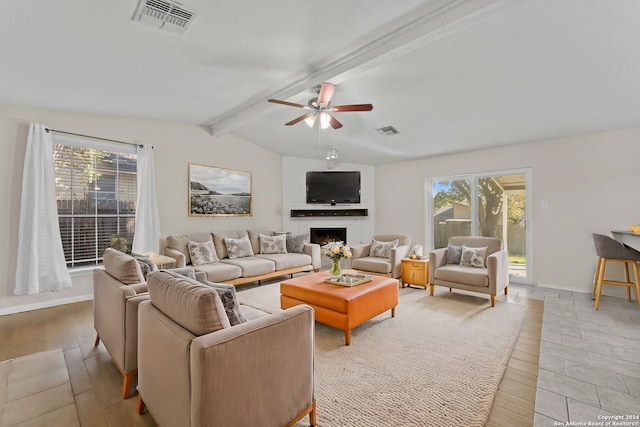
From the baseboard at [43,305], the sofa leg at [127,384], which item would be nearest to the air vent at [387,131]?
the sofa leg at [127,384]

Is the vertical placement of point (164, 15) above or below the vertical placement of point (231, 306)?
above

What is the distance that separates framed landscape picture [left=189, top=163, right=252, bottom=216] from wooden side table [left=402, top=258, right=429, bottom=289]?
3141 mm

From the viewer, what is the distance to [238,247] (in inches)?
193

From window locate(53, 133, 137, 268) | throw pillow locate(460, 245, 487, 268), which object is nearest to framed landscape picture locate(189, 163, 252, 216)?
window locate(53, 133, 137, 268)

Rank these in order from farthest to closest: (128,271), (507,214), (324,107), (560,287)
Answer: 1. (507,214)
2. (560,287)
3. (324,107)
4. (128,271)

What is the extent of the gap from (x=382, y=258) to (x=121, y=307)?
12.9 ft

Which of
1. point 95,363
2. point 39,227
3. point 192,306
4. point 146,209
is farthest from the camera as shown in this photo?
point 146,209

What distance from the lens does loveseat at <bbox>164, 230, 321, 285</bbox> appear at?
167 inches

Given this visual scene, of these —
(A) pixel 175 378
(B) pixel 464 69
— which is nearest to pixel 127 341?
(A) pixel 175 378

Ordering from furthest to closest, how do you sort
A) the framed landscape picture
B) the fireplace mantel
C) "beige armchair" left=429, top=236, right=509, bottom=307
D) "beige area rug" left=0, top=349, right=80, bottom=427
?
the fireplace mantel
the framed landscape picture
"beige armchair" left=429, top=236, right=509, bottom=307
"beige area rug" left=0, top=349, right=80, bottom=427

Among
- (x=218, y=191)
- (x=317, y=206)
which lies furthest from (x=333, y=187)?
(x=218, y=191)

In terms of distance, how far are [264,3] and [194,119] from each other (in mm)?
3107

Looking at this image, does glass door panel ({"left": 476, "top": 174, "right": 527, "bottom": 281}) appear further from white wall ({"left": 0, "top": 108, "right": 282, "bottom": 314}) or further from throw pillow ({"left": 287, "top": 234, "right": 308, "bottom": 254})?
white wall ({"left": 0, "top": 108, "right": 282, "bottom": 314})

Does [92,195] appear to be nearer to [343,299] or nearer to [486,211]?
[343,299]
